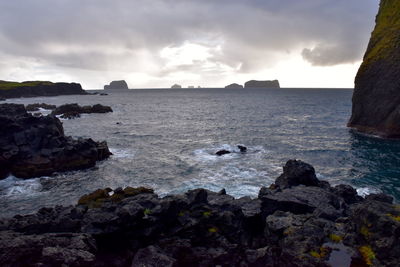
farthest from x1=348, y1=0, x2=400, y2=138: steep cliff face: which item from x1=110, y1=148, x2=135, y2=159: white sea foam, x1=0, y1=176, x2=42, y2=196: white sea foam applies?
x1=0, y1=176, x2=42, y2=196: white sea foam

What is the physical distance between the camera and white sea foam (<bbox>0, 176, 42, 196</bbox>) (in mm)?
34259

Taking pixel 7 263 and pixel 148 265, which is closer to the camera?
pixel 7 263

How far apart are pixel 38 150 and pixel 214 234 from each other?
36563 millimetres

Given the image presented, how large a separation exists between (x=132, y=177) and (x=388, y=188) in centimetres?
3274

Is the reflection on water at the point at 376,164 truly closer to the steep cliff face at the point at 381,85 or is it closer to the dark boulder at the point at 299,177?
the steep cliff face at the point at 381,85

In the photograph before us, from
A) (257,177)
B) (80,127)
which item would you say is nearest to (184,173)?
(257,177)

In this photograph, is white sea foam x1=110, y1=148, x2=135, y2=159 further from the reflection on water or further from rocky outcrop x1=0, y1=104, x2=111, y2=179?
the reflection on water

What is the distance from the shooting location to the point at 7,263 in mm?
13086

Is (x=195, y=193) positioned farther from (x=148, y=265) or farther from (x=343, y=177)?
(x=343, y=177)

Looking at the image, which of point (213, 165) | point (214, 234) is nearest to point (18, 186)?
point (213, 165)

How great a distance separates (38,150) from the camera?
43.4m

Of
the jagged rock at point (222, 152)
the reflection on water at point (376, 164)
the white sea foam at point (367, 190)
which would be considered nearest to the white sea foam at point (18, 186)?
the jagged rock at point (222, 152)

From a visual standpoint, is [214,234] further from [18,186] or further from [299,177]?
[18,186]

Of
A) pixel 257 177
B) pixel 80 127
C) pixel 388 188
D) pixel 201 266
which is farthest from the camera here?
pixel 80 127
